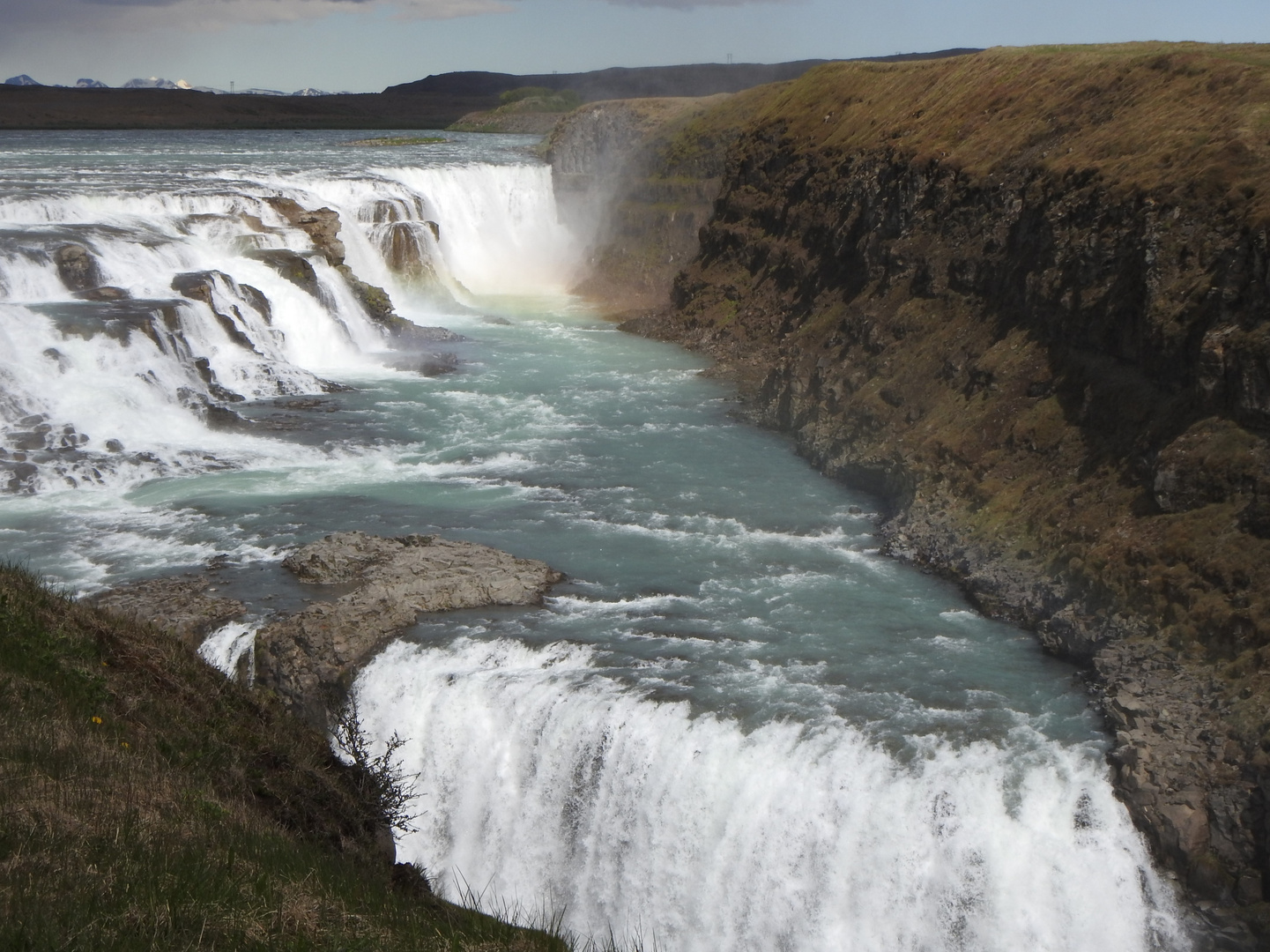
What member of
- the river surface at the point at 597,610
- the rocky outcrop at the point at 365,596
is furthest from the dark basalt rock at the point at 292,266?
the rocky outcrop at the point at 365,596

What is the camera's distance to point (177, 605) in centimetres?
1569

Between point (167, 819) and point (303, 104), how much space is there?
354ft

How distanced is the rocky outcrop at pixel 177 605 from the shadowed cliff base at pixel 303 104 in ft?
217

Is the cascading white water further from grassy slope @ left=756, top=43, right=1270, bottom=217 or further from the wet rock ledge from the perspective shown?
grassy slope @ left=756, top=43, right=1270, bottom=217

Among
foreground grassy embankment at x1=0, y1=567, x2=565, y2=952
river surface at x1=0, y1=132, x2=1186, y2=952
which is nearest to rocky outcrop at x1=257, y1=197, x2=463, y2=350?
river surface at x1=0, y1=132, x2=1186, y2=952

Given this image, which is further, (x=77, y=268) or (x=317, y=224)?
(x=317, y=224)

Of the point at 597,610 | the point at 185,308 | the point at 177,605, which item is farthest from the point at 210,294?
the point at 597,610

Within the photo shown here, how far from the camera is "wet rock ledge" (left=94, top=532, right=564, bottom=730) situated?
48.0ft

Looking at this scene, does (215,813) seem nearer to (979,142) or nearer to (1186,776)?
(1186,776)

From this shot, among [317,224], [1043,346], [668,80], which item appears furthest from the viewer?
[668,80]

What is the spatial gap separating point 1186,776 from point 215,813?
29.9 feet

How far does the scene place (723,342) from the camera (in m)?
33.4

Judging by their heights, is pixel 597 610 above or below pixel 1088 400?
below

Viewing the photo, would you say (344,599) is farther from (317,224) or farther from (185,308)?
(317,224)
